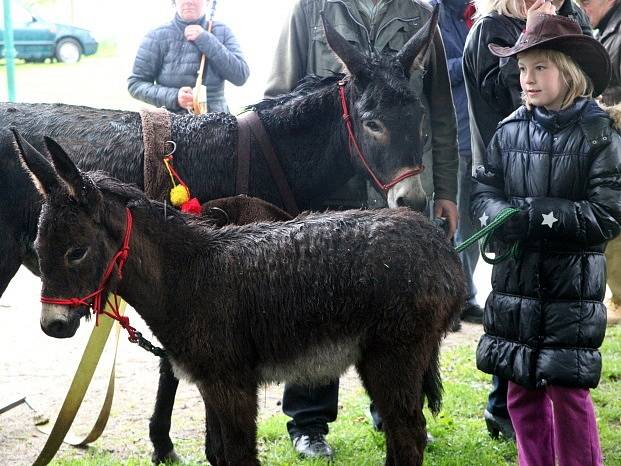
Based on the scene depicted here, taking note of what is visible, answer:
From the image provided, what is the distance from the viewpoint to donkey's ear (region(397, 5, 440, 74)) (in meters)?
4.31

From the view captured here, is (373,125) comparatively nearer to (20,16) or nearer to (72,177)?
(72,177)

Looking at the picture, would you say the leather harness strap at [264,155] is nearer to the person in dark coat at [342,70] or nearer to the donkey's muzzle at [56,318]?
the person in dark coat at [342,70]

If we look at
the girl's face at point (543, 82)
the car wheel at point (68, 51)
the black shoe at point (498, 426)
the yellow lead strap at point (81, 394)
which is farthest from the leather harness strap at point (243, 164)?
the car wheel at point (68, 51)

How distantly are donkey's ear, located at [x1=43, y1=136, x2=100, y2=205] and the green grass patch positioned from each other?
1869 mm

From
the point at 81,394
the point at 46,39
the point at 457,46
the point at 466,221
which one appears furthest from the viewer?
the point at 46,39

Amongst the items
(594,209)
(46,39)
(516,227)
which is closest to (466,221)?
(516,227)

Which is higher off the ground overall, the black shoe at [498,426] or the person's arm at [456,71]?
the person's arm at [456,71]

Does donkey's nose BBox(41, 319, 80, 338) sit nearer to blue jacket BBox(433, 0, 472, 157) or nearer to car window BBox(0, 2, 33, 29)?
blue jacket BBox(433, 0, 472, 157)

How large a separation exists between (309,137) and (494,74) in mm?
1084

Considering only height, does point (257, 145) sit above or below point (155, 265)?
above

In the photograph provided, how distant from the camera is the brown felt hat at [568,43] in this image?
3736mm

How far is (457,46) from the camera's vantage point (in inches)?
289

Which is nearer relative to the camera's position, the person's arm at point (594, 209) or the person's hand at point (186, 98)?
the person's arm at point (594, 209)

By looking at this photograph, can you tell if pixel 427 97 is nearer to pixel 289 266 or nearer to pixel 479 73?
pixel 479 73
